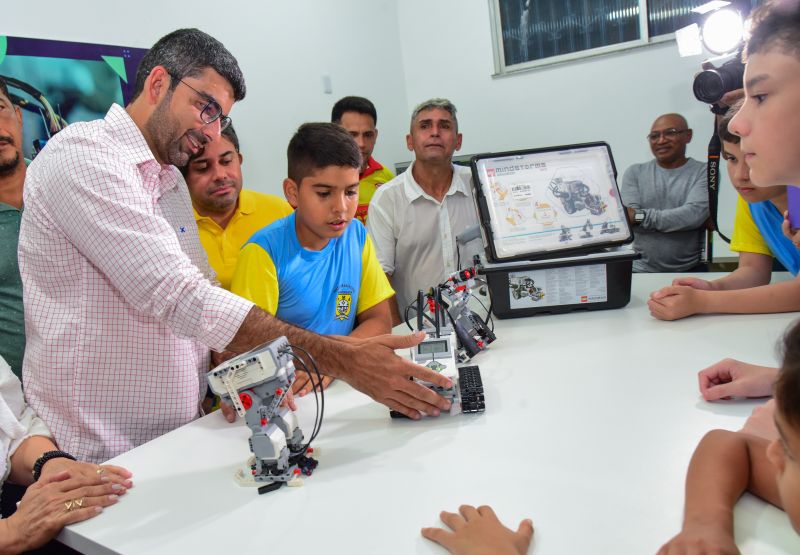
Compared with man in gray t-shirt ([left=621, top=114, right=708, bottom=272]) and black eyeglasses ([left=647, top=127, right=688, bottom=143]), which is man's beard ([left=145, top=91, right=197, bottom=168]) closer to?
man in gray t-shirt ([left=621, top=114, right=708, bottom=272])

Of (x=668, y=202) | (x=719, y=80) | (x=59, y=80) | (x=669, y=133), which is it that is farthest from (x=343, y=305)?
(x=669, y=133)

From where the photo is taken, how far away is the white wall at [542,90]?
3.96 m

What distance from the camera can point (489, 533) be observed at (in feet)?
2.51

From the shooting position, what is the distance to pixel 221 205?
2135 millimetres

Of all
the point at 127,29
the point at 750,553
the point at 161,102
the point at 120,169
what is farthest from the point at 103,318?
the point at 127,29

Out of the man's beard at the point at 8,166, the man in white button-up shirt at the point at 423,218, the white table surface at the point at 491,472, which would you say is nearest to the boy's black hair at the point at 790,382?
the white table surface at the point at 491,472

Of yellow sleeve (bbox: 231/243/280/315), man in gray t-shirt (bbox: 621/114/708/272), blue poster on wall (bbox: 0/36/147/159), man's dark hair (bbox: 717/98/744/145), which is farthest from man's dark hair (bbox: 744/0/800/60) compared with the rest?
→ blue poster on wall (bbox: 0/36/147/159)

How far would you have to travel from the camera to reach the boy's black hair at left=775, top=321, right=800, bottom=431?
605 millimetres

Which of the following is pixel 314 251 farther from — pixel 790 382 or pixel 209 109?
pixel 790 382

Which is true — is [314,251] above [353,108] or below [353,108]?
below

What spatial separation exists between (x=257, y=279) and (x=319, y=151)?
0.43 meters

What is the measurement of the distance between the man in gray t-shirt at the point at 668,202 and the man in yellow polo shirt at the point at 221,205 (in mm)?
2112

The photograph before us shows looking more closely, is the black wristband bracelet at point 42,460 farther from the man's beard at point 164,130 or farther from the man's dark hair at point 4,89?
the man's dark hair at point 4,89

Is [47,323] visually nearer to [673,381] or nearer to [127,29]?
[673,381]
